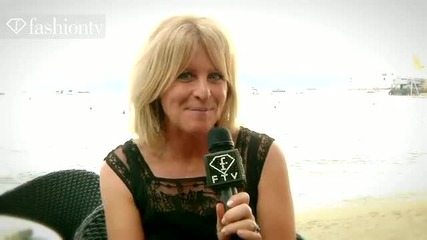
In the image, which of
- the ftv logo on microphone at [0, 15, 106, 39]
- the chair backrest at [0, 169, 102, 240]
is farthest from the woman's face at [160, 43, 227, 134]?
the ftv logo on microphone at [0, 15, 106, 39]

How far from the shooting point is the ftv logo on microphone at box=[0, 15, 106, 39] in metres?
2.35

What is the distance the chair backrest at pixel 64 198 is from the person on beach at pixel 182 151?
29 centimetres

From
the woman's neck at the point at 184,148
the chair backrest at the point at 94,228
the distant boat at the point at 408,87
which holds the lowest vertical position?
the chair backrest at the point at 94,228

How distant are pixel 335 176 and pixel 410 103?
512 mm

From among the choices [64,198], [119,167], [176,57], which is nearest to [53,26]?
[64,198]

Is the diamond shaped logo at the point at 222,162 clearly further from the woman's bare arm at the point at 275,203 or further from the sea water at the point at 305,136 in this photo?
the sea water at the point at 305,136

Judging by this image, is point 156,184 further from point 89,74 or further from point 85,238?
point 89,74

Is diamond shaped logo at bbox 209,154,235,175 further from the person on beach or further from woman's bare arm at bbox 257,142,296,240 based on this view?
woman's bare arm at bbox 257,142,296,240

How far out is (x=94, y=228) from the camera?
1372mm

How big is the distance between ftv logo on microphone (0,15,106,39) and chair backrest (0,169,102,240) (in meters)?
0.89

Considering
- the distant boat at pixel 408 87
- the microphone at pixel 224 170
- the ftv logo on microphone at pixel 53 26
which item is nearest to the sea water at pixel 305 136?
the distant boat at pixel 408 87

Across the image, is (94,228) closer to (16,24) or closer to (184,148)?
(184,148)

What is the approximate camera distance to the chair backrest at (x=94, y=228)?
135 cm

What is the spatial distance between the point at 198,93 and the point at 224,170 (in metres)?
0.26
